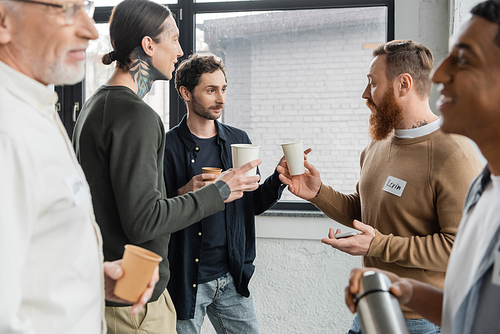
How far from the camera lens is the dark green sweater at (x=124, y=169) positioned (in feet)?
4.22

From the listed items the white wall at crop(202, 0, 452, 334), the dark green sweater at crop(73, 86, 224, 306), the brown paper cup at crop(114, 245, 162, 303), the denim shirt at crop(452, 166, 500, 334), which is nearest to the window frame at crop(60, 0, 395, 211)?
the white wall at crop(202, 0, 452, 334)

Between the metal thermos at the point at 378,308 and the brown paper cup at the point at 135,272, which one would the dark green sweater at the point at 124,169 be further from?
the metal thermos at the point at 378,308

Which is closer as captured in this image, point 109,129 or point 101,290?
point 101,290

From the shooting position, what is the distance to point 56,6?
2.77ft

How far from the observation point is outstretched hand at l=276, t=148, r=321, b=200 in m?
1.94

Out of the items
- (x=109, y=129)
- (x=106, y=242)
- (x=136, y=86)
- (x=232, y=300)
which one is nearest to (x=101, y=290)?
(x=106, y=242)

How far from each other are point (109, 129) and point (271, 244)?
186cm

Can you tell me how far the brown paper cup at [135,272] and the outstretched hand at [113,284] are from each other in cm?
2

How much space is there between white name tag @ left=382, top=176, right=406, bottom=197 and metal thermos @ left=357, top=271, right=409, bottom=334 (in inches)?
33.5

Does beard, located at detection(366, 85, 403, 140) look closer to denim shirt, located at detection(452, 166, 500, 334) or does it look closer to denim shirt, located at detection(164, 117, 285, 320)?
denim shirt, located at detection(164, 117, 285, 320)

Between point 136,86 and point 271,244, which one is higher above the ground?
point 136,86

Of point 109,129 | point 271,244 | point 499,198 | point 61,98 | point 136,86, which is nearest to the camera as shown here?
point 499,198

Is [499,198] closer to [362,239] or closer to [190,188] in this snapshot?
[362,239]

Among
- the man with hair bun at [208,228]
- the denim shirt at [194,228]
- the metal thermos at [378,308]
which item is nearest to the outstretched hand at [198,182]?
the man with hair bun at [208,228]
